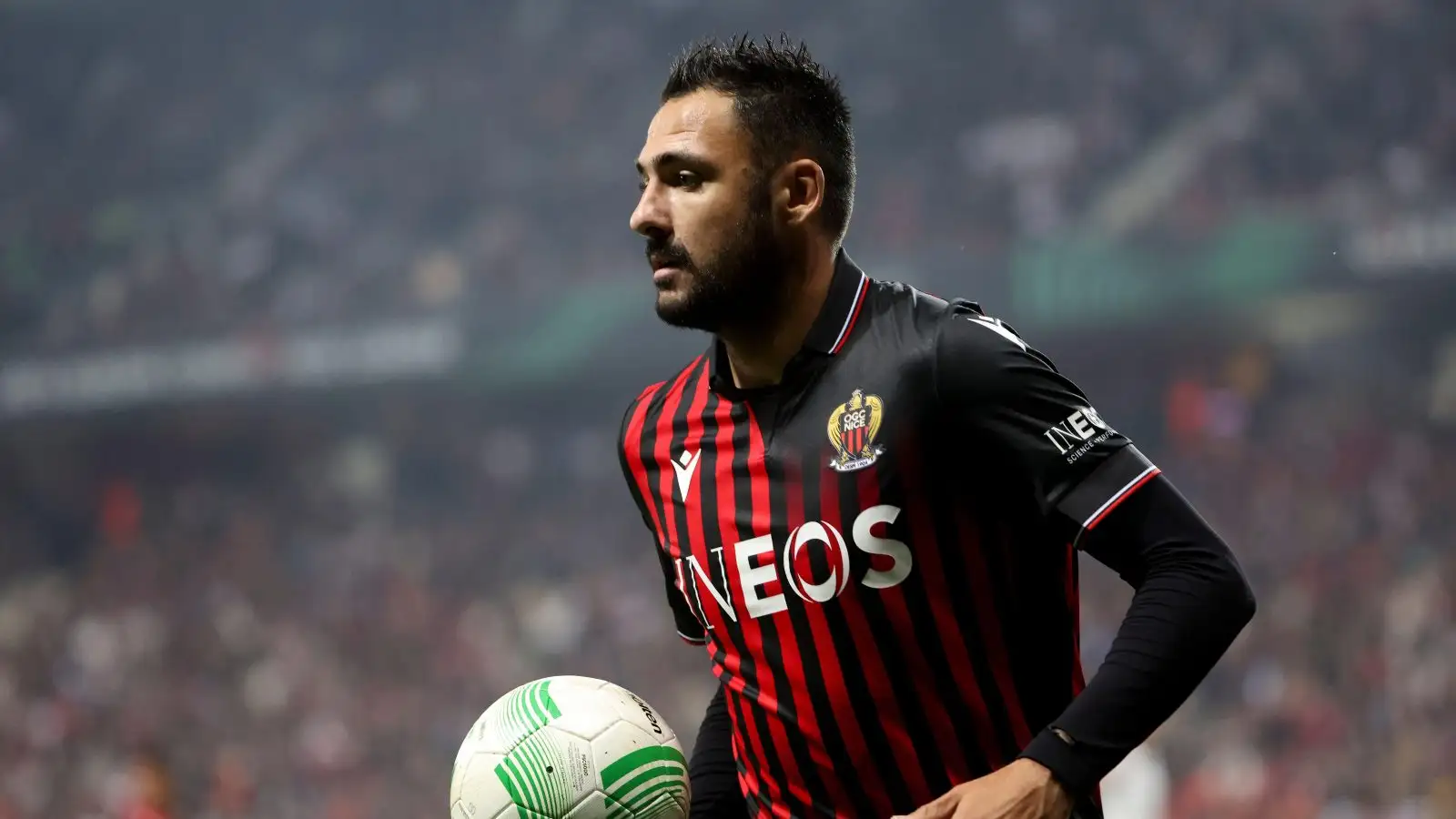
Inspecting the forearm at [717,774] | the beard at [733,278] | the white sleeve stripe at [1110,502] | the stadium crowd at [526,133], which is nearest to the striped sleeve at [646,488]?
the forearm at [717,774]

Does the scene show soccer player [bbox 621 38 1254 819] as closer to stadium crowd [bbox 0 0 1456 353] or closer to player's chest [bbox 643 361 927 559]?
player's chest [bbox 643 361 927 559]

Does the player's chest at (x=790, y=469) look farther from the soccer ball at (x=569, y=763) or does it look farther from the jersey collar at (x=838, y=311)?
the soccer ball at (x=569, y=763)

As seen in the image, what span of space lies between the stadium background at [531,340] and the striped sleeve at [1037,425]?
16.8 ft

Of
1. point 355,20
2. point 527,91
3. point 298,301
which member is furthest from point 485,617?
point 355,20

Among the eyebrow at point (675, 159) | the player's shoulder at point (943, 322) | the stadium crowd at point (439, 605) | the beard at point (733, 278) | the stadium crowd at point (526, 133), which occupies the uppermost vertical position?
the stadium crowd at point (526, 133)

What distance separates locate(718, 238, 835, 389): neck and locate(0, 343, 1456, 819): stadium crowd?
4.96 meters

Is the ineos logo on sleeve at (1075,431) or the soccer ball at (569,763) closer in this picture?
the ineos logo on sleeve at (1075,431)

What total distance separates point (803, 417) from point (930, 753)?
1.58 feet

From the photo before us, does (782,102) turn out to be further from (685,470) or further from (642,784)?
(642,784)

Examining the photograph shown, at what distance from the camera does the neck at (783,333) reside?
7.14ft

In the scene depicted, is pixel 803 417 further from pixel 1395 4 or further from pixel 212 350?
pixel 212 350

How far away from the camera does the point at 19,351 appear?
13.7m

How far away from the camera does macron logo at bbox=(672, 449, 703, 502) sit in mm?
2254

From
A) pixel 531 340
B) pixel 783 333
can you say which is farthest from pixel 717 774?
pixel 531 340
